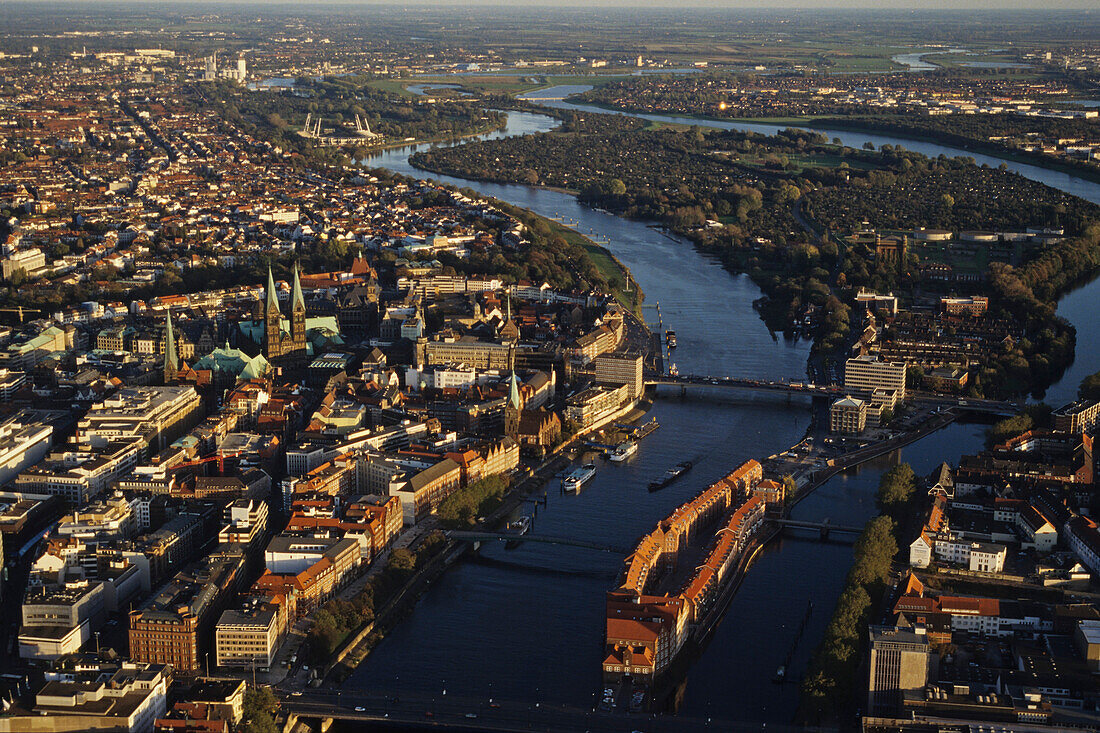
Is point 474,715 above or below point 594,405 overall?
below

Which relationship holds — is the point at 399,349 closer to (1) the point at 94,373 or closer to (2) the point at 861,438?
(1) the point at 94,373

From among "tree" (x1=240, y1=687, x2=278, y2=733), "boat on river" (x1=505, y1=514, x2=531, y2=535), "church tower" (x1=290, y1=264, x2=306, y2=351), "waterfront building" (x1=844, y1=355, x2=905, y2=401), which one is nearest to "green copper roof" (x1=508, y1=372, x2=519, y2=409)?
"boat on river" (x1=505, y1=514, x2=531, y2=535)

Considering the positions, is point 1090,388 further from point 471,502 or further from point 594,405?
point 471,502

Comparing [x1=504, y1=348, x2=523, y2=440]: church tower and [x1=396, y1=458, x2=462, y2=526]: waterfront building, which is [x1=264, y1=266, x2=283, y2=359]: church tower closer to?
[x1=504, y1=348, x2=523, y2=440]: church tower

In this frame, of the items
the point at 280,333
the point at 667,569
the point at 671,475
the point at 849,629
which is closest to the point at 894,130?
the point at 280,333

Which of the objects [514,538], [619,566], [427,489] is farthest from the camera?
[427,489]

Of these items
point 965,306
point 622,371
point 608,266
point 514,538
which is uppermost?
point 622,371

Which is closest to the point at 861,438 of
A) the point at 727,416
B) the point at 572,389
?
the point at 727,416
